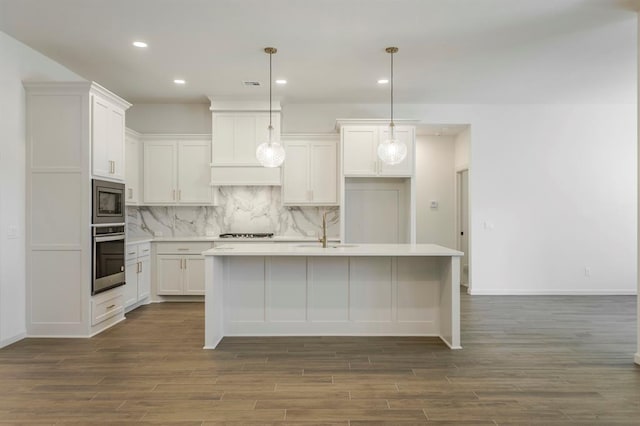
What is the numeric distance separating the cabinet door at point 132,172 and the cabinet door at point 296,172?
2131mm

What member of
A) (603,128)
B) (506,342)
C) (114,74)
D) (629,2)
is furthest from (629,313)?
(114,74)

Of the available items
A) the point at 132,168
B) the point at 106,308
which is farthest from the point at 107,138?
the point at 106,308

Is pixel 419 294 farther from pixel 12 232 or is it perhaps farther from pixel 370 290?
pixel 12 232

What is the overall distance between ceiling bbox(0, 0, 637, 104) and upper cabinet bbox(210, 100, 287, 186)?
20cm

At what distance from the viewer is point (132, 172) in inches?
220

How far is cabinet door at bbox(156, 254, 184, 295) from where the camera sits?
5535 millimetres

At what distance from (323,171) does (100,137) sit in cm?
293

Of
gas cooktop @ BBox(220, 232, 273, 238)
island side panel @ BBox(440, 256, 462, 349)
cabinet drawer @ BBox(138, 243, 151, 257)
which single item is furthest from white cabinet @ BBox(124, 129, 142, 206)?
island side panel @ BBox(440, 256, 462, 349)

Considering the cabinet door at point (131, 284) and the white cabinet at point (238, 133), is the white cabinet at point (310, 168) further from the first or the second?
the cabinet door at point (131, 284)

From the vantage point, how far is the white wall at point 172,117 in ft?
19.9

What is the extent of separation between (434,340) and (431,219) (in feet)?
12.0

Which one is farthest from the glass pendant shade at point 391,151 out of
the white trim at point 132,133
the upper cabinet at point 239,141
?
the white trim at point 132,133

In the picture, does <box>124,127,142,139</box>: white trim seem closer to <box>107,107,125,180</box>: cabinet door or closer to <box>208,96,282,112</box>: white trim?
<box>107,107,125,180</box>: cabinet door

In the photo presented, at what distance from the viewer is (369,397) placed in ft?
8.52
